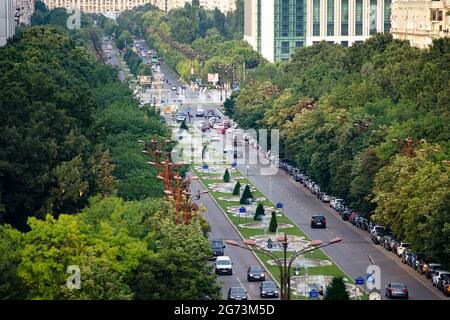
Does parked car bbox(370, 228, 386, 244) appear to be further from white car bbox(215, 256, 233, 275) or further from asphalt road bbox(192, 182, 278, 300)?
white car bbox(215, 256, 233, 275)

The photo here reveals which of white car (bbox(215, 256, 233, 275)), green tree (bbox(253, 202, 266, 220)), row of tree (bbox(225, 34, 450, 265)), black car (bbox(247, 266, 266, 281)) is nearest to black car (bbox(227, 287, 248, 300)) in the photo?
black car (bbox(247, 266, 266, 281))

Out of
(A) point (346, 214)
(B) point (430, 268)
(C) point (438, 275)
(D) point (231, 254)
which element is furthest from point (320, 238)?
(C) point (438, 275)

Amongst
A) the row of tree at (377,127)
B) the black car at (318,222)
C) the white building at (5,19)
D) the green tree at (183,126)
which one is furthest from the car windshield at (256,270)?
the green tree at (183,126)

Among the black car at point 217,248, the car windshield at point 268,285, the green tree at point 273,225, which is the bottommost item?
the car windshield at point 268,285

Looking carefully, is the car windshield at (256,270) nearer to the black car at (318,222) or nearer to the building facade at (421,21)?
the black car at (318,222)

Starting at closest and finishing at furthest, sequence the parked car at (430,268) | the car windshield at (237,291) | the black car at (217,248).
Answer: the car windshield at (237,291), the parked car at (430,268), the black car at (217,248)

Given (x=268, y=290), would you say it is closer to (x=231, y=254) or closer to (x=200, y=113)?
(x=231, y=254)
